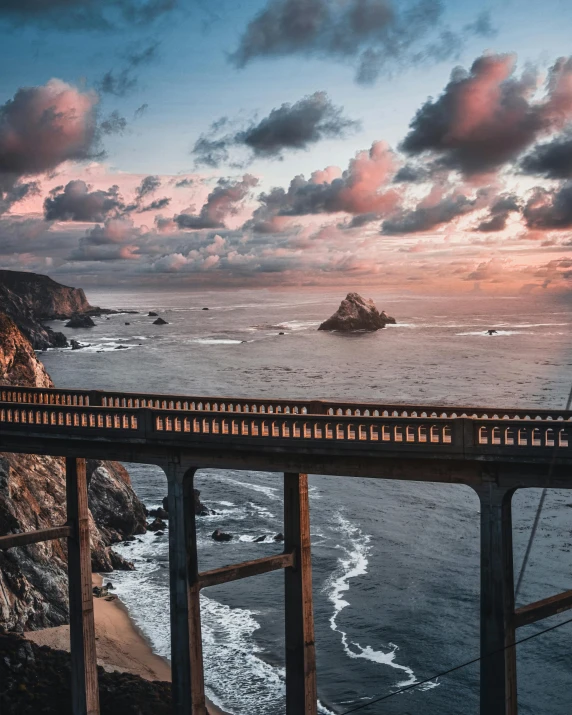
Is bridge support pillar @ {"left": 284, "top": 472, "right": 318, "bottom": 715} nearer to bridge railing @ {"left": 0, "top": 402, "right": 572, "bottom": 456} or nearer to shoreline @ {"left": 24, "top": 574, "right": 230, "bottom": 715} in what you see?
bridge railing @ {"left": 0, "top": 402, "right": 572, "bottom": 456}

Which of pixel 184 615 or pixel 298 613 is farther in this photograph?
pixel 298 613

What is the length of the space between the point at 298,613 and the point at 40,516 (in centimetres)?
2493

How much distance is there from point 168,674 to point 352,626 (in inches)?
449

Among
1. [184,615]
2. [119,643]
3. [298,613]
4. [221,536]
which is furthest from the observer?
[221,536]

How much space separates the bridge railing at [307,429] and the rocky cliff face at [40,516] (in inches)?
536

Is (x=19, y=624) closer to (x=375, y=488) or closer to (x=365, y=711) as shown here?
(x=365, y=711)

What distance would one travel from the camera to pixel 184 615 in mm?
27547

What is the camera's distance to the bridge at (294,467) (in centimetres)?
2341

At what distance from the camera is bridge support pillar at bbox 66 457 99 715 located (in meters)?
30.7

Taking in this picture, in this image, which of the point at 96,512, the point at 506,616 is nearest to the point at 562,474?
the point at 506,616

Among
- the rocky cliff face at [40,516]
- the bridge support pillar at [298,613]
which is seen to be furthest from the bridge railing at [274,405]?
the rocky cliff face at [40,516]

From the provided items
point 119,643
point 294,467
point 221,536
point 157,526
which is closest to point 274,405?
point 294,467

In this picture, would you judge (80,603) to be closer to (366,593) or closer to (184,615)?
(184,615)

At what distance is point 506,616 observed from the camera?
23266mm
